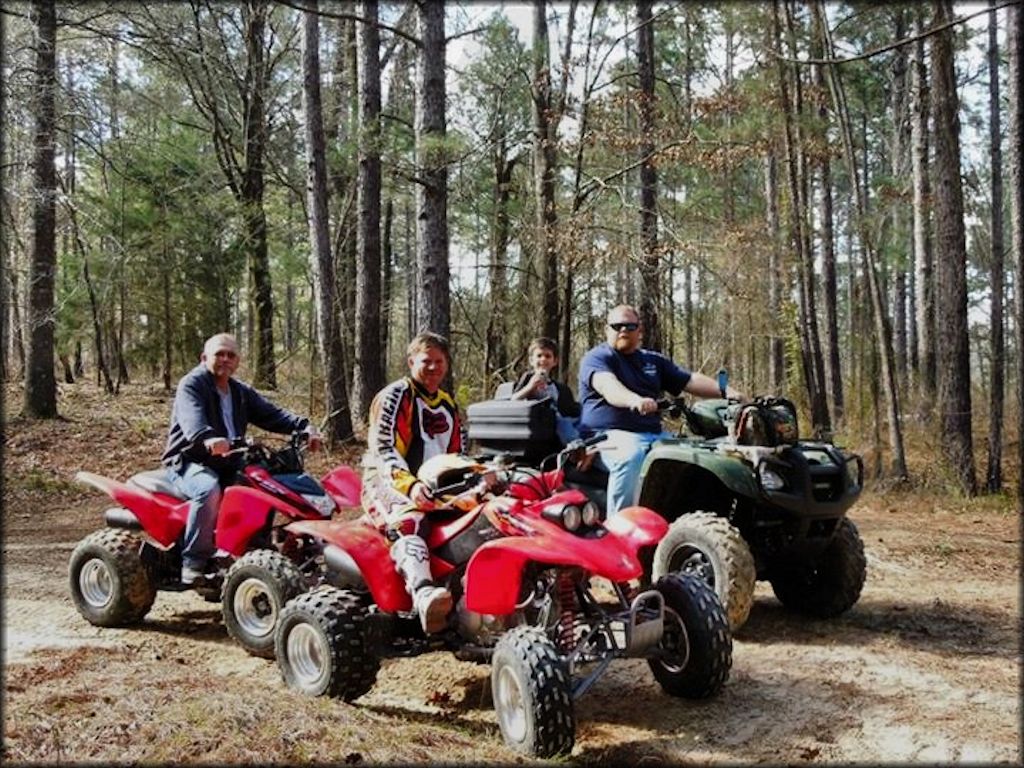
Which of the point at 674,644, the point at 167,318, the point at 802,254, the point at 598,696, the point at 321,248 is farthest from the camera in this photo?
the point at 167,318

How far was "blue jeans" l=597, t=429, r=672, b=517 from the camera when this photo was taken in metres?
5.50

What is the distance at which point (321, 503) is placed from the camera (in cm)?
533

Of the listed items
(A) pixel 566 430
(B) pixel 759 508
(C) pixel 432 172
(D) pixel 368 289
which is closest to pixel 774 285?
(D) pixel 368 289

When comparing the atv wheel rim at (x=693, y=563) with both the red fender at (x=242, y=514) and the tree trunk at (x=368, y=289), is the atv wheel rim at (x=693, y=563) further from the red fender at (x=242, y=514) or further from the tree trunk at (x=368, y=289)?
the tree trunk at (x=368, y=289)

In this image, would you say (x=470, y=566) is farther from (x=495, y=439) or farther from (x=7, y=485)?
(x=7, y=485)

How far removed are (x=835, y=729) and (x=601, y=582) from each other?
9.27 feet

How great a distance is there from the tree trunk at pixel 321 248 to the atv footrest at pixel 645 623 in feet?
31.0

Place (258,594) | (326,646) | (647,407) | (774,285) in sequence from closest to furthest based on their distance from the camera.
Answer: (326,646), (258,594), (647,407), (774,285)

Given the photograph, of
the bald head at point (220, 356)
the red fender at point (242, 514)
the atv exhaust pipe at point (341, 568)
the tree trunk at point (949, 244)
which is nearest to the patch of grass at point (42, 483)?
the bald head at point (220, 356)

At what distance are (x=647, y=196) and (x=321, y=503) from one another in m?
8.82

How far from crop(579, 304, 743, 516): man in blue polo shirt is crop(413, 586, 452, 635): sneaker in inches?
67.9

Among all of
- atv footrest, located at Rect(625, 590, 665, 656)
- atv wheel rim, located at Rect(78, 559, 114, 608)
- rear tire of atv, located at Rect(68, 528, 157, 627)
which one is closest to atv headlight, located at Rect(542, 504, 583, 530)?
atv footrest, located at Rect(625, 590, 665, 656)

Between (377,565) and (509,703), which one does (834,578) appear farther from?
(377,565)

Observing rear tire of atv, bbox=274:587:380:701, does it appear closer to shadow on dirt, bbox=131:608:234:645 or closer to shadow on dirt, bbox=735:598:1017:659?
shadow on dirt, bbox=131:608:234:645
